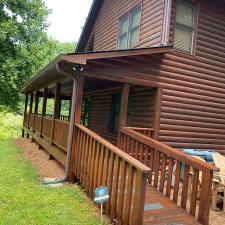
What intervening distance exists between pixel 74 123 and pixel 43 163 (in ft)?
9.27

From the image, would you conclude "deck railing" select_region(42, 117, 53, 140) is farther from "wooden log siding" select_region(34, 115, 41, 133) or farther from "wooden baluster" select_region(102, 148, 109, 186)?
"wooden baluster" select_region(102, 148, 109, 186)

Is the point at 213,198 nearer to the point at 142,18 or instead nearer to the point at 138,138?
the point at 138,138

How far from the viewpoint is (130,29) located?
11.4 metres

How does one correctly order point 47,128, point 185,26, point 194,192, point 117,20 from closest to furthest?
point 194,192
point 185,26
point 47,128
point 117,20

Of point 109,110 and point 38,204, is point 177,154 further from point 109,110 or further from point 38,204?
point 109,110

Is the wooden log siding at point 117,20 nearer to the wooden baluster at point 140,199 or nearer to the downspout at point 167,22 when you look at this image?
the downspout at point 167,22

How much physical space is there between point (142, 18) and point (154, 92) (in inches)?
112

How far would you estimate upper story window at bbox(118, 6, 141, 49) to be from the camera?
10.9m

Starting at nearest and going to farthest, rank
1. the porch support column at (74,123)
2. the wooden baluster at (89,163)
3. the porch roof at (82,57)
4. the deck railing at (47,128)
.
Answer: the wooden baluster at (89,163) → the porch roof at (82,57) → the porch support column at (74,123) → the deck railing at (47,128)

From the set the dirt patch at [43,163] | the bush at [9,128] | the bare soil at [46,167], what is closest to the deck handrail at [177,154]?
the bare soil at [46,167]

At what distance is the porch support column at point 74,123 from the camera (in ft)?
24.0

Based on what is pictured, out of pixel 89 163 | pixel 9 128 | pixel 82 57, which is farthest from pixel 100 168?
pixel 9 128

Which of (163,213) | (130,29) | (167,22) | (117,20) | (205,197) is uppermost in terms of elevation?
(117,20)

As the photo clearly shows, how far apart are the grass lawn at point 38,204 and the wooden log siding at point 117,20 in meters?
5.47
